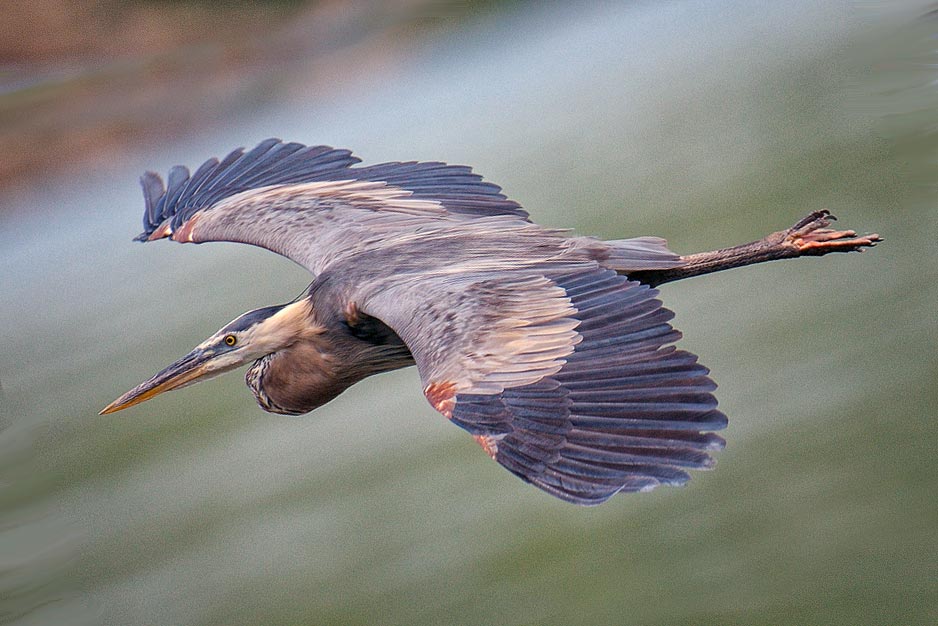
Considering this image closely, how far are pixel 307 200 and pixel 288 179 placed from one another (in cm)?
11

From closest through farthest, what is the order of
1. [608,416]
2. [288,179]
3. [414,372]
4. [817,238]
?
[608,416] < [817,238] < [414,372] < [288,179]

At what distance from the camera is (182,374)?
3.62ft

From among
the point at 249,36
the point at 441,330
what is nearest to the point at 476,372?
the point at 441,330

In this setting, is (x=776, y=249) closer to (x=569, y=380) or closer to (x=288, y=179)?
(x=569, y=380)

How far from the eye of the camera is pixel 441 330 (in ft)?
2.89

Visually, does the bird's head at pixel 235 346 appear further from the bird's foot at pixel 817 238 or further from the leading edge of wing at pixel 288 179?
the bird's foot at pixel 817 238

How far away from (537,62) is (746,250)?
585 mm

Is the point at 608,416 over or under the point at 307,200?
under

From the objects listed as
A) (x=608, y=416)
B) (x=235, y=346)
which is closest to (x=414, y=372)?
(x=235, y=346)

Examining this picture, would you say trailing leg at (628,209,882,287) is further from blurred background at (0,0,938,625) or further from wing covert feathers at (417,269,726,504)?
wing covert feathers at (417,269,726,504)

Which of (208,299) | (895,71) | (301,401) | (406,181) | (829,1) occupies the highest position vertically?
(829,1)

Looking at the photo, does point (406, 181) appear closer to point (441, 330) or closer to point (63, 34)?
point (441, 330)

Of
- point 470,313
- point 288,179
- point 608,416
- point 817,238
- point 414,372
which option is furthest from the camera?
point 288,179

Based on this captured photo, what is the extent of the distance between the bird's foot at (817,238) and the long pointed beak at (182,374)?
0.64 meters
